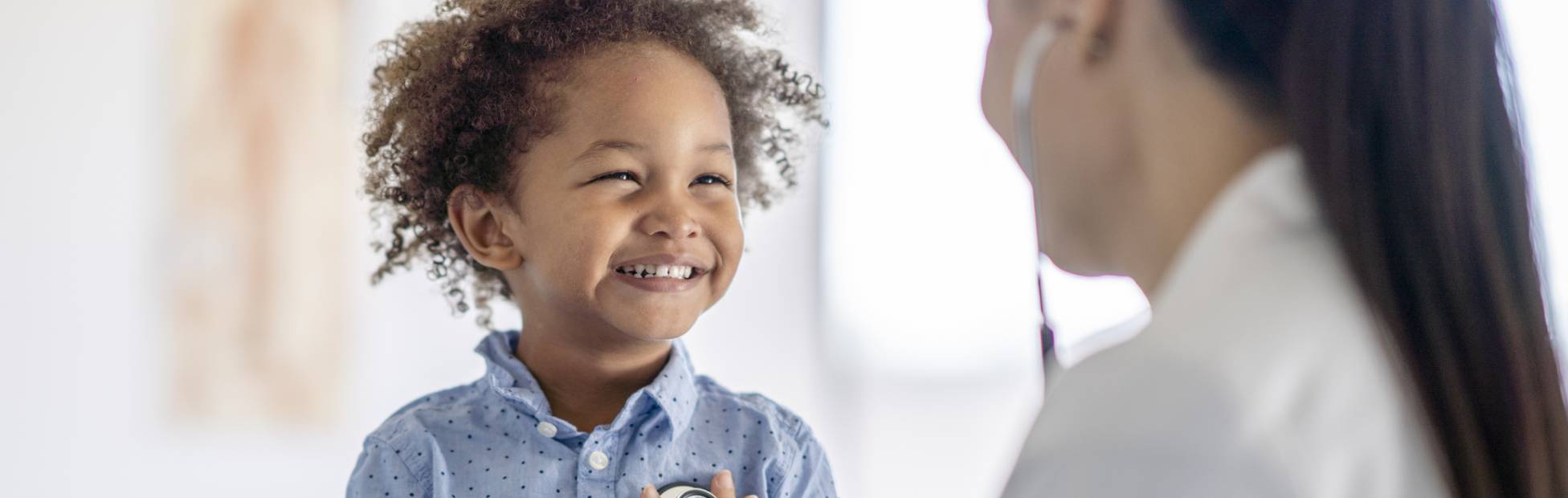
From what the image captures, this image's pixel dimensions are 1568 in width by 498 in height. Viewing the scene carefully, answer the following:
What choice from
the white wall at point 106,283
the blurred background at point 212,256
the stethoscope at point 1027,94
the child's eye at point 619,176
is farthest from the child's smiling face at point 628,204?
the white wall at point 106,283

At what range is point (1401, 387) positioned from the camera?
20.4 inches

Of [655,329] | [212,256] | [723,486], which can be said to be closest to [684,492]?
[723,486]

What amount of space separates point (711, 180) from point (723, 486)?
297 millimetres

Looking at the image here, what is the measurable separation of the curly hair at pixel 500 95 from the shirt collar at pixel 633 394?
18 centimetres

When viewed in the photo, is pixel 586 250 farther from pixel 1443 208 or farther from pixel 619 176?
pixel 1443 208

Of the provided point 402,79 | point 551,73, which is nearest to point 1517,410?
point 551,73

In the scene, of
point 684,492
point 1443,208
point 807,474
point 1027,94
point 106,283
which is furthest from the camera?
point 106,283

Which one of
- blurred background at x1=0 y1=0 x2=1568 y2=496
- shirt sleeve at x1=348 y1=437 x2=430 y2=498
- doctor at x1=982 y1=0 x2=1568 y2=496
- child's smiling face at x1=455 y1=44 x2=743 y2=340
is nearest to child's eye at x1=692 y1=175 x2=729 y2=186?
child's smiling face at x1=455 y1=44 x2=743 y2=340

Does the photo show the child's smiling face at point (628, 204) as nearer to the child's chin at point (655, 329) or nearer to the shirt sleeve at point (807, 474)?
the child's chin at point (655, 329)

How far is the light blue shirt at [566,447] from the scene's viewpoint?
120cm

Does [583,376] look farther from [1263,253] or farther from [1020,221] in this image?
[1020,221]

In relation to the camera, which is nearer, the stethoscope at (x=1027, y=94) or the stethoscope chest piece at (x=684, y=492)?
the stethoscope at (x=1027, y=94)

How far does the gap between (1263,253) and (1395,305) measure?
0.18ft

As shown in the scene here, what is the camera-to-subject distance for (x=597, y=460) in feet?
3.93
